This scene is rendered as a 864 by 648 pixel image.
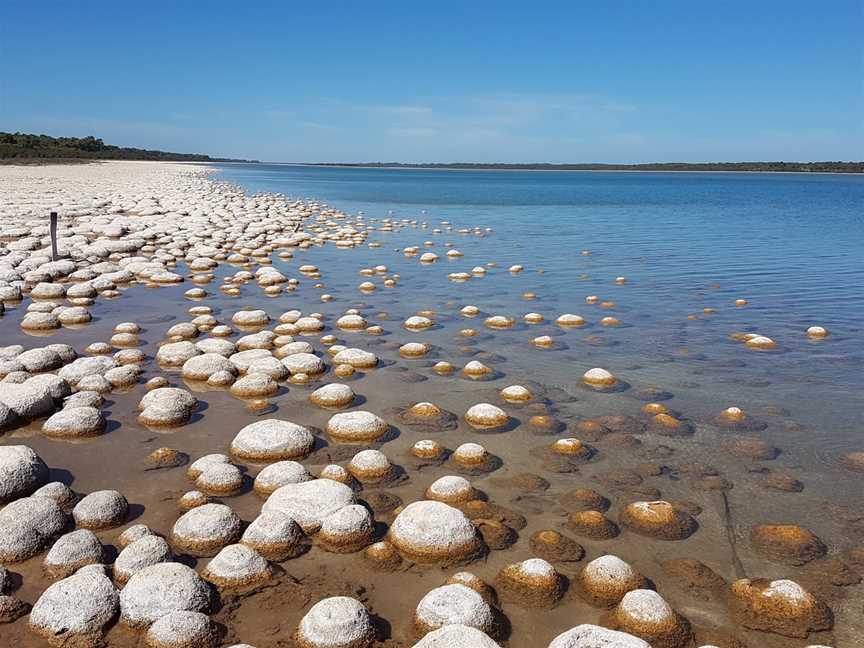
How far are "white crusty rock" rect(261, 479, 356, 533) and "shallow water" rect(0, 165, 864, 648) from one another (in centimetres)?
31

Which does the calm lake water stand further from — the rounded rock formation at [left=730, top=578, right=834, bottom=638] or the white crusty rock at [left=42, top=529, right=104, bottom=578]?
the white crusty rock at [left=42, top=529, right=104, bottom=578]

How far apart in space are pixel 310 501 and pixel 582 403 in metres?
3.49

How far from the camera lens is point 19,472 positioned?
4.98 m

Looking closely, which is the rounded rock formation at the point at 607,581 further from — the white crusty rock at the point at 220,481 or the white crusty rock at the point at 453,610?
the white crusty rock at the point at 220,481

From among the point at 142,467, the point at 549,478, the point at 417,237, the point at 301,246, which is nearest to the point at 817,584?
the point at 549,478

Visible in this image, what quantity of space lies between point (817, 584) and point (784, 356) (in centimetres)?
545

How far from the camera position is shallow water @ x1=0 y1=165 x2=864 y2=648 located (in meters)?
4.09

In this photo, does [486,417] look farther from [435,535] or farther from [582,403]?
[435,535]

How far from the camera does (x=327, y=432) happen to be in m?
6.27

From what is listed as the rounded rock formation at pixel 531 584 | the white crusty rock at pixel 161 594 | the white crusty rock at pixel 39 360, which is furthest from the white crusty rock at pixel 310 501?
the white crusty rock at pixel 39 360

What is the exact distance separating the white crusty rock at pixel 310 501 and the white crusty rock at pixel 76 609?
4.08ft

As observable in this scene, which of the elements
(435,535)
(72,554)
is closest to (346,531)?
(435,535)

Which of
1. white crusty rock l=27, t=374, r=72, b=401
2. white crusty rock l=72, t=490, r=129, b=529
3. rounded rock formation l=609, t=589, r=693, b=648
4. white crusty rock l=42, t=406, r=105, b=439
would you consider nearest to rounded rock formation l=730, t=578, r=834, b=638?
rounded rock formation l=609, t=589, r=693, b=648

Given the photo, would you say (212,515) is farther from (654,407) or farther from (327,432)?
(654,407)
